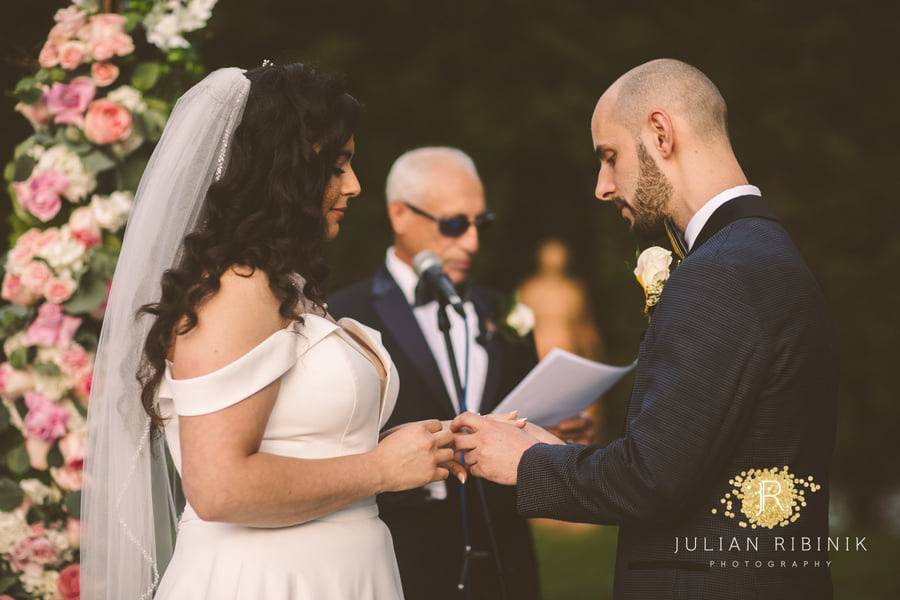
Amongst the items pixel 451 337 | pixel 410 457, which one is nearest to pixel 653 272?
pixel 410 457

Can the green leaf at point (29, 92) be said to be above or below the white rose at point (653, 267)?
above

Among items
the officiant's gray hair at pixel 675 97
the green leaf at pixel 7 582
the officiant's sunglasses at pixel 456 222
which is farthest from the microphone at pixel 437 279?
the green leaf at pixel 7 582

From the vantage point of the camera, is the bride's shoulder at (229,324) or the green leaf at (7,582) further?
the green leaf at (7,582)

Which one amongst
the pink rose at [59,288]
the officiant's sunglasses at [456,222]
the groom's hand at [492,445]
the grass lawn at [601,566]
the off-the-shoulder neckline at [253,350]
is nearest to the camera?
the off-the-shoulder neckline at [253,350]

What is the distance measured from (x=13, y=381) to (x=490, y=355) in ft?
5.90

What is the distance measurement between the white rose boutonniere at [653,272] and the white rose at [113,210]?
1639 millimetres

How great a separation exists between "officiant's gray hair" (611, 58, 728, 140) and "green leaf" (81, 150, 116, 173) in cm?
165

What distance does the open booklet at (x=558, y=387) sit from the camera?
324 cm

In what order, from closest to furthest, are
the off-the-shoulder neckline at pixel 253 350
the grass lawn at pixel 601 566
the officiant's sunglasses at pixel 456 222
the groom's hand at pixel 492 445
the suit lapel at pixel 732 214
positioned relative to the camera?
1. the off-the-shoulder neckline at pixel 253 350
2. the suit lapel at pixel 732 214
3. the groom's hand at pixel 492 445
4. the officiant's sunglasses at pixel 456 222
5. the grass lawn at pixel 601 566

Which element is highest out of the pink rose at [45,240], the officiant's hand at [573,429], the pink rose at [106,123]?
the pink rose at [106,123]

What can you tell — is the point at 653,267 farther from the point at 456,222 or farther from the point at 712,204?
the point at 456,222

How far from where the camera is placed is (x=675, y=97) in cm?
275

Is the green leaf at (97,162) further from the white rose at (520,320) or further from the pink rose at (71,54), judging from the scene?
the white rose at (520,320)

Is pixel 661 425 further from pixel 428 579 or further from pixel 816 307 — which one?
pixel 428 579
